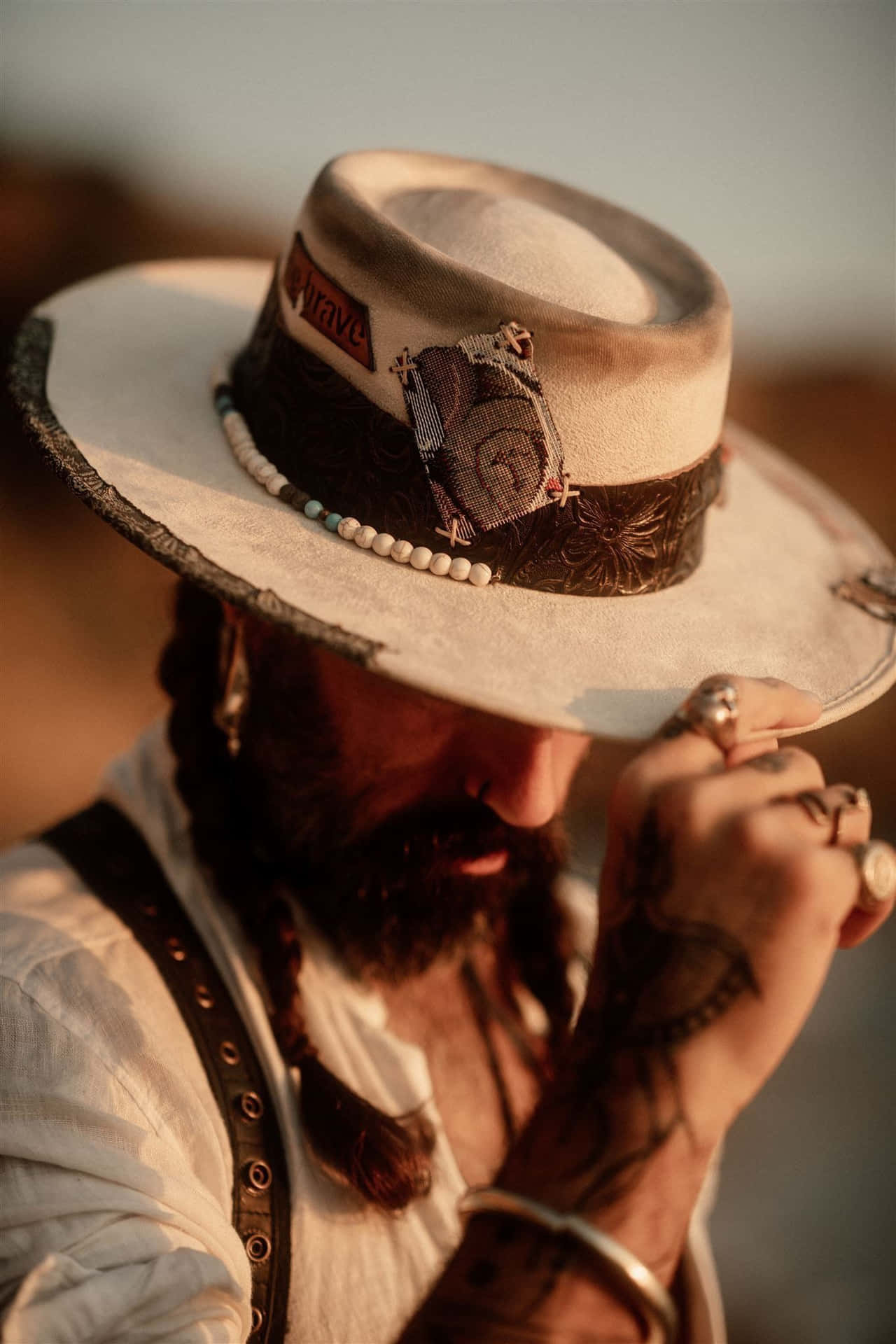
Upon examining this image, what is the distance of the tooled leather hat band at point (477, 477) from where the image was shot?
1.27 m

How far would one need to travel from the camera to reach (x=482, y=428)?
1.28m

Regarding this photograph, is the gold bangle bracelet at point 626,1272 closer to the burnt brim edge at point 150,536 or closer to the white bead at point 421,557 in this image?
the burnt brim edge at point 150,536

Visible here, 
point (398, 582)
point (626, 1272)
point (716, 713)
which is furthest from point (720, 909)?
point (398, 582)

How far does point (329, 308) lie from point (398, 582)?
418 millimetres

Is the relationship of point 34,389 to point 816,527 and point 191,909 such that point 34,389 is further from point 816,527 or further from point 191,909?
point 816,527

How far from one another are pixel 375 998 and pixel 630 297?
133 centimetres

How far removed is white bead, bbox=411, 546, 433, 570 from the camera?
52.0 inches

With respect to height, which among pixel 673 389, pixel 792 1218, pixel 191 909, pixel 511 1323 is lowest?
pixel 792 1218

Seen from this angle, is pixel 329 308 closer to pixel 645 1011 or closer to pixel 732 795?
pixel 732 795

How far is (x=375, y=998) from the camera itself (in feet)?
6.03

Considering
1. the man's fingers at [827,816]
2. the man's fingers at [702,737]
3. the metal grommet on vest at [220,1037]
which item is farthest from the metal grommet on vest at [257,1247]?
the man's fingers at [827,816]

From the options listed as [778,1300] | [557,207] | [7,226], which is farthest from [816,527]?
[7,226]

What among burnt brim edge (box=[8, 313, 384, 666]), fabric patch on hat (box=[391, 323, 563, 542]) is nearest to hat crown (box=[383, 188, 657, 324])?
fabric patch on hat (box=[391, 323, 563, 542])

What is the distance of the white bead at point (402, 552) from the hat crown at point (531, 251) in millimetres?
374
